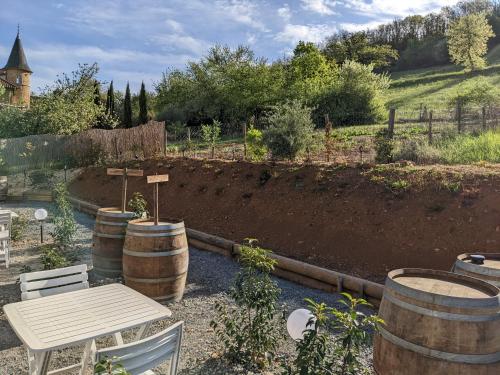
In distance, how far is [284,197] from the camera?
881 cm

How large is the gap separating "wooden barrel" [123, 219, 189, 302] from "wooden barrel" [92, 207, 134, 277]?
2.57 feet

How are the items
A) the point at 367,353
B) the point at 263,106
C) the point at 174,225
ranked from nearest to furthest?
the point at 367,353, the point at 174,225, the point at 263,106

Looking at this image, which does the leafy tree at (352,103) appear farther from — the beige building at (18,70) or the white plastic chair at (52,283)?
the beige building at (18,70)

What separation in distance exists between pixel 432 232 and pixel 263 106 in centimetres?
2279

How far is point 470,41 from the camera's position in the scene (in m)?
43.1

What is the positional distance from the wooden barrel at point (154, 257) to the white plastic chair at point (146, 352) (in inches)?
96.2

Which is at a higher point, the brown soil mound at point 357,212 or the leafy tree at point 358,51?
the leafy tree at point 358,51

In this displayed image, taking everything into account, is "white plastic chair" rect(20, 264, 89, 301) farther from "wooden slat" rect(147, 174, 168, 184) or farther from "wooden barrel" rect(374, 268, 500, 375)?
"wooden barrel" rect(374, 268, 500, 375)

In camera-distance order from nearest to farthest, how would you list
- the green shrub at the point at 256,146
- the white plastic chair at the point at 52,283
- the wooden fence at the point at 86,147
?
the white plastic chair at the point at 52,283, the green shrub at the point at 256,146, the wooden fence at the point at 86,147

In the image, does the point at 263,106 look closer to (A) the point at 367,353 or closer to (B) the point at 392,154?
(B) the point at 392,154

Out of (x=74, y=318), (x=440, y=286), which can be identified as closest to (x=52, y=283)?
(x=74, y=318)

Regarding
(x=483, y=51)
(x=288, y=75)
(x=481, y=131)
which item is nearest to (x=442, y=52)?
(x=483, y=51)

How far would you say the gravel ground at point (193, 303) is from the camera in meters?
4.03

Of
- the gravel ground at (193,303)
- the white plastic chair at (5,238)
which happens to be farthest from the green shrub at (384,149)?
the white plastic chair at (5,238)
